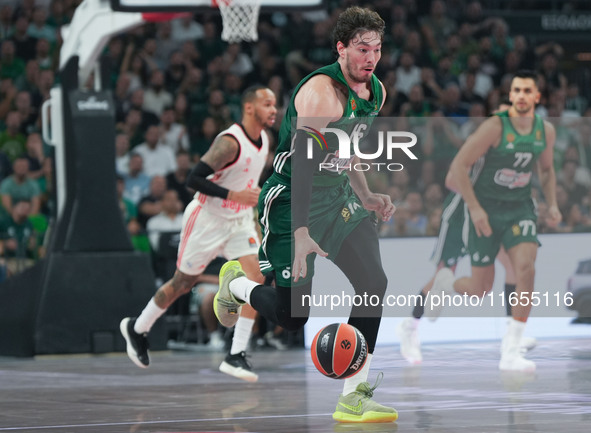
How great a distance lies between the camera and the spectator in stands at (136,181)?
1457 centimetres

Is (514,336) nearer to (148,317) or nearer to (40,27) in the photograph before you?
(148,317)

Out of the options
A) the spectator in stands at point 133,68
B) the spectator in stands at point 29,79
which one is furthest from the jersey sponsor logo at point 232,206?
the spectator in stands at point 29,79

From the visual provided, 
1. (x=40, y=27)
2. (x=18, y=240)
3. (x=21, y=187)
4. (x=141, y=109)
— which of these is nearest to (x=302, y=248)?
(x=18, y=240)

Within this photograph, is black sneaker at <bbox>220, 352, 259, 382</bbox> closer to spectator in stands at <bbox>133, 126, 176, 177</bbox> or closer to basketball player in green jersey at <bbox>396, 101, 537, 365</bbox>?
basketball player in green jersey at <bbox>396, 101, 537, 365</bbox>

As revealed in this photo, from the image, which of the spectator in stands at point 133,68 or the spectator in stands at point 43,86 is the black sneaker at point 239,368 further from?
the spectator in stands at point 133,68

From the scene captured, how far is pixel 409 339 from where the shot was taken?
10.8m

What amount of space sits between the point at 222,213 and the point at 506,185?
8.35 feet

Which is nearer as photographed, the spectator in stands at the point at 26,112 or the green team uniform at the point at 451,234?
the green team uniform at the point at 451,234

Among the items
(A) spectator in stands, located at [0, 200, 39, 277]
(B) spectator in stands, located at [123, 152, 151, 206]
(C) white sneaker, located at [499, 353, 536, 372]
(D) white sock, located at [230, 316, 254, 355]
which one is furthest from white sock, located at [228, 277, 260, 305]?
(B) spectator in stands, located at [123, 152, 151, 206]

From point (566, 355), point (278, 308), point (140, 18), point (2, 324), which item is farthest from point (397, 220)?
point (278, 308)

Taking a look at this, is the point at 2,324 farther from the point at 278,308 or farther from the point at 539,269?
the point at 278,308

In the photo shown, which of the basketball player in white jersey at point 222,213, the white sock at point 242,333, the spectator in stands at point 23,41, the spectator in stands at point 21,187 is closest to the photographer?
the white sock at point 242,333

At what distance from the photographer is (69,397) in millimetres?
7965

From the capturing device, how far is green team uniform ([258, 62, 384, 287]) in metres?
6.45
